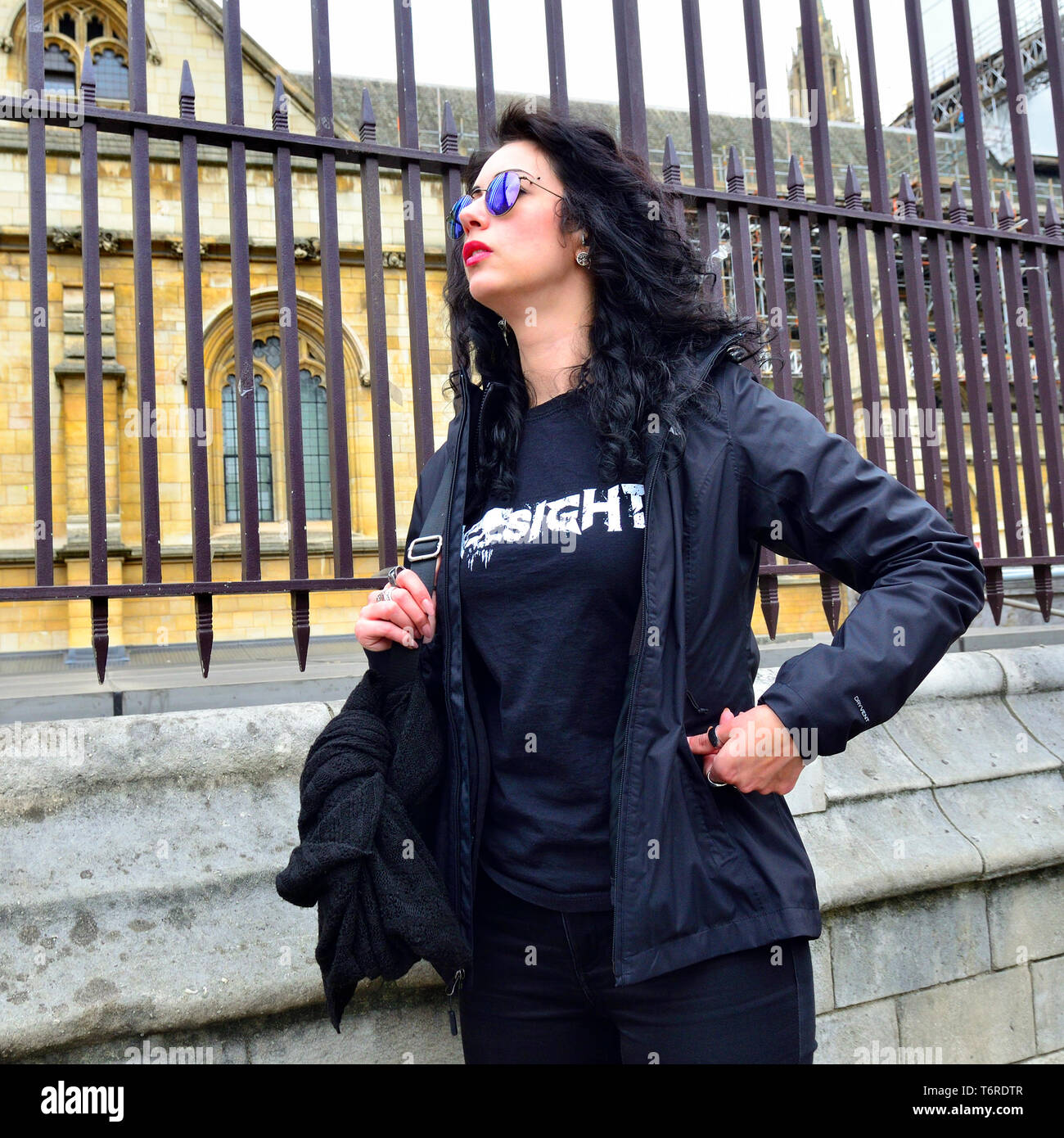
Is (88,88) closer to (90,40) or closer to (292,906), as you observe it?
(292,906)

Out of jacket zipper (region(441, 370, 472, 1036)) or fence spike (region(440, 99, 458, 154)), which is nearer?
jacket zipper (region(441, 370, 472, 1036))

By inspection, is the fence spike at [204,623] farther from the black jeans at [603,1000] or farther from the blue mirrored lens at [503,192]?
the blue mirrored lens at [503,192]

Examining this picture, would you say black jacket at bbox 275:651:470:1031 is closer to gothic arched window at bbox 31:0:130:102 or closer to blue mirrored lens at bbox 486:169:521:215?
blue mirrored lens at bbox 486:169:521:215

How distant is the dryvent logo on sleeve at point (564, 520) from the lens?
5.32 feet

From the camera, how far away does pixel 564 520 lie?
1652 mm

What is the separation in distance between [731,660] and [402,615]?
0.57m

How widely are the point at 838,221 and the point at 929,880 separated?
7.22 ft

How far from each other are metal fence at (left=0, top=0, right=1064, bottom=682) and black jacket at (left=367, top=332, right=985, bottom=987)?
635 millimetres

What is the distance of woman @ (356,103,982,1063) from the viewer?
1472 millimetres

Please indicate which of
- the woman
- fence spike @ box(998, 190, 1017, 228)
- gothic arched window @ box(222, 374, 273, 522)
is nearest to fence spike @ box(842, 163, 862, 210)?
fence spike @ box(998, 190, 1017, 228)

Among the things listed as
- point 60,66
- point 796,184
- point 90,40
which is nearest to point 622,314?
point 796,184

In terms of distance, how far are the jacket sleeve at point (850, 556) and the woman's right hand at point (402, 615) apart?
1.88 feet

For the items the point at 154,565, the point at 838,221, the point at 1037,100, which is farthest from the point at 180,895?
the point at 1037,100
